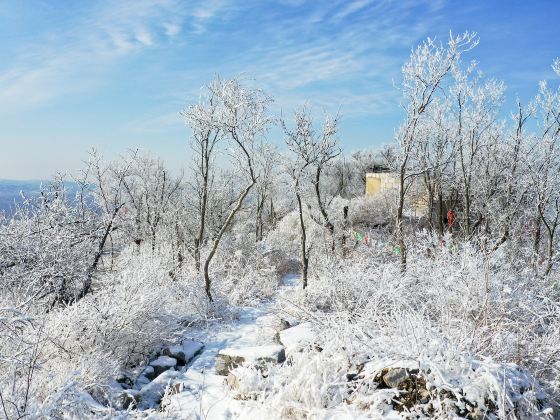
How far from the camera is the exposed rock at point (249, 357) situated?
5633 mm

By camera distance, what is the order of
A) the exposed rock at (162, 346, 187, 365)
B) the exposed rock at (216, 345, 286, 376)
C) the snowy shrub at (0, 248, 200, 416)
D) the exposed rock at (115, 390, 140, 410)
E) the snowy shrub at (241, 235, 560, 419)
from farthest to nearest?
the exposed rock at (162, 346, 187, 365) → the exposed rock at (216, 345, 286, 376) → the snowy shrub at (0, 248, 200, 416) → the exposed rock at (115, 390, 140, 410) → the snowy shrub at (241, 235, 560, 419)

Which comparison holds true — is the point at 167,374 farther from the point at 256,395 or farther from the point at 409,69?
the point at 409,69

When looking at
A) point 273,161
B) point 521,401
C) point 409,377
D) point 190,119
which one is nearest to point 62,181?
point 190,119

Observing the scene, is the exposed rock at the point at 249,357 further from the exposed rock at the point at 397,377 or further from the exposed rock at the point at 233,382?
the exposed rock at the point at 397,377

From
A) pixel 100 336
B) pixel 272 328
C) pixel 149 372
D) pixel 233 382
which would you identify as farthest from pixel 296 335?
pixel 100 336

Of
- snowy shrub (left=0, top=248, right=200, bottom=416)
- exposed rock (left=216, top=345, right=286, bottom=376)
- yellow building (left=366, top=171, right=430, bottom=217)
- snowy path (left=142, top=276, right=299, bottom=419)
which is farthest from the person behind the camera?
yellow building (left=366, top=171, right=430, bottom=217)

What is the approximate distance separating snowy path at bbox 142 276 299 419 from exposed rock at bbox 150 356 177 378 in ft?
0.91

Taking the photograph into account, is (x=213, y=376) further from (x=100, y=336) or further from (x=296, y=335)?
(x=100, y=336)

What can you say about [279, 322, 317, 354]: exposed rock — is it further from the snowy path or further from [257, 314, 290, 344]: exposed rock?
the snowy path

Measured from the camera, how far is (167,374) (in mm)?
6258

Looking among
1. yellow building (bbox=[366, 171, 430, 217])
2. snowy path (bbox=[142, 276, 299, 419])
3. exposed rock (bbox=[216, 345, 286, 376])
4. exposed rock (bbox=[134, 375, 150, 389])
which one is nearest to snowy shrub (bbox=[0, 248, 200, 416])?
exposed rock (bbox=[134, 375, 150, 389])

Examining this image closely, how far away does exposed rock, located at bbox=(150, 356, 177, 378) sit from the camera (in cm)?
671

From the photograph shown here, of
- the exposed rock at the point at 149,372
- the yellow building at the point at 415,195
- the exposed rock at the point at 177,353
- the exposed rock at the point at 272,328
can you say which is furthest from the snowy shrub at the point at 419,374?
the yellow building at the point at 415,195

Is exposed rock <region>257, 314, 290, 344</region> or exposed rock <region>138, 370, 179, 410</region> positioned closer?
exposed rock <region>138, 370, 179, 410</region>
